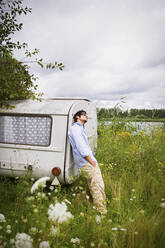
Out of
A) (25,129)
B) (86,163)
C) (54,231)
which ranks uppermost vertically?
(25,129)

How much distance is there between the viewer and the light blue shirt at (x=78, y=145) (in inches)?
129

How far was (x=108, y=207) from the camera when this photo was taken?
3.11 meters

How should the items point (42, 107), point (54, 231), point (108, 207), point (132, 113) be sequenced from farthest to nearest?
point (132, 113)
point (42, 107)
point (108, 207)
point (54, 231)

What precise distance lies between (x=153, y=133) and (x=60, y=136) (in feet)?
8.18

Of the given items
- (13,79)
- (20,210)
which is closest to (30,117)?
(13,79)

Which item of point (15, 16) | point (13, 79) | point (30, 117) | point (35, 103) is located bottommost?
point (30, 117)

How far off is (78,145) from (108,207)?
3.39ft

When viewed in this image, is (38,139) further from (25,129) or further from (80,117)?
(80,117)

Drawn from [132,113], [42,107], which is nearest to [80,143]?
[42,107]

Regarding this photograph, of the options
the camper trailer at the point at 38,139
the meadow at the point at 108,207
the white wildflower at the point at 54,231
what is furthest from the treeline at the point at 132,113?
the white wildflower at the point at 54,231

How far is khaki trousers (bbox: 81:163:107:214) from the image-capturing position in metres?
3.15

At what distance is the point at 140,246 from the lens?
191cm

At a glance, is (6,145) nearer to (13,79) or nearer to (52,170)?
(52,170)

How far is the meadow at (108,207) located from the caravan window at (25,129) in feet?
2.25
